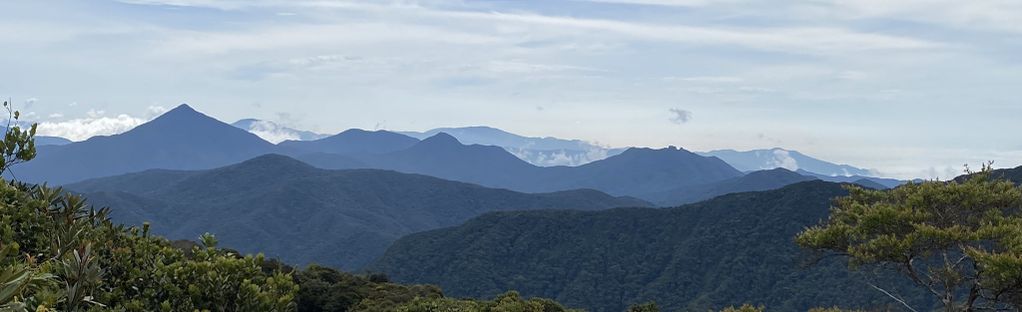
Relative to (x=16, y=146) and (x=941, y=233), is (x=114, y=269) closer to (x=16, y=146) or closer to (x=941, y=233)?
(x=16, y=146)

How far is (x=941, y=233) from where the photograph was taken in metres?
19.9

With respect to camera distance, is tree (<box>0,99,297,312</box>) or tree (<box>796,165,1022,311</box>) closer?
tree (<box>0,99,297,312</box>)

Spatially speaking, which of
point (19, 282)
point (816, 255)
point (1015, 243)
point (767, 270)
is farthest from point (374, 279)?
point (767, 270)

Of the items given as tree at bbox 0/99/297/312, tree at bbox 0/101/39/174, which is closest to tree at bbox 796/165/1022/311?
tree at bbox 0/99/297/312

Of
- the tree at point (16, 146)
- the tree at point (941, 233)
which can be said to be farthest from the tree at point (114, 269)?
the tree at point (941, 233)

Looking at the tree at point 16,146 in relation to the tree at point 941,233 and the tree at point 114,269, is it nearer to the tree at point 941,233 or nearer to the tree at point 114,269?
the tree at point 114,269

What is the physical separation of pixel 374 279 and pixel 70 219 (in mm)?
83426

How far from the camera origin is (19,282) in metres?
7.30

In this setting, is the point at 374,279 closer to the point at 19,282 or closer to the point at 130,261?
the point at 130,261

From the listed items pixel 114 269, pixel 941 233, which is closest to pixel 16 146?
pixel 114 269

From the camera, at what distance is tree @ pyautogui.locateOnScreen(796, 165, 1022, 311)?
1981 cm

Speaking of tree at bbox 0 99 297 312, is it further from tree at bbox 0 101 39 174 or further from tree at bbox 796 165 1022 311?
tree at bbox 796 165 1022 311

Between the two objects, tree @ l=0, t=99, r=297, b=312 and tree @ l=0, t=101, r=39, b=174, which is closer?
tree @ l=0, t=99, r=297, b=312

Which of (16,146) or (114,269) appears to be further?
(16,146)
